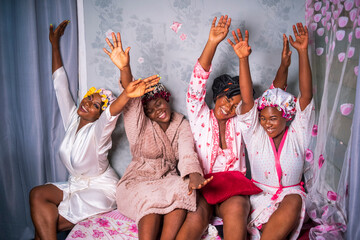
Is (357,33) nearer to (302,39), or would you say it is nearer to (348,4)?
(348,4)

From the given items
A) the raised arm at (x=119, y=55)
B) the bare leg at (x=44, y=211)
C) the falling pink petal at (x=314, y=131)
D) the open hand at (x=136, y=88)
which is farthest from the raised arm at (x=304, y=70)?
the bare leg at (x=44, y=211)

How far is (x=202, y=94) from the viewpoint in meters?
2.12

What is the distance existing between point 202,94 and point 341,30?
32.9 inches

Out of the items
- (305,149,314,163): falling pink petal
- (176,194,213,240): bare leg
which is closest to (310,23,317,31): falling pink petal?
(305,149,314,163): falling pink petal

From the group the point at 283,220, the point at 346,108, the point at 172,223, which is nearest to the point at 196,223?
the point at 172,223

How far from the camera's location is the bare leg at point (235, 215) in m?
1.81

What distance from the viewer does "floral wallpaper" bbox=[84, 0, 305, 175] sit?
2.33 metres

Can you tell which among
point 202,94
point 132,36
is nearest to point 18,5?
point 132,36

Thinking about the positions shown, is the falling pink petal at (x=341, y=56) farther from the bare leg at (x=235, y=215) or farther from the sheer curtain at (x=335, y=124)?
the bare leg at (x=235, y=215)

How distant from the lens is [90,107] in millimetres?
2207

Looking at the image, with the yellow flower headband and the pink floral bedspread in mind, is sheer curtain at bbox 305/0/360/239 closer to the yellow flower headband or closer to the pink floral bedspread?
the pink floral bedspread

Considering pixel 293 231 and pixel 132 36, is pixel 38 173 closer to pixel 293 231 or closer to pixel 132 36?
pixel 132 36

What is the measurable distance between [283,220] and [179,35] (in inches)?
53.1

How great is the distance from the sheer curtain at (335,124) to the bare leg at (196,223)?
57 centimetres
